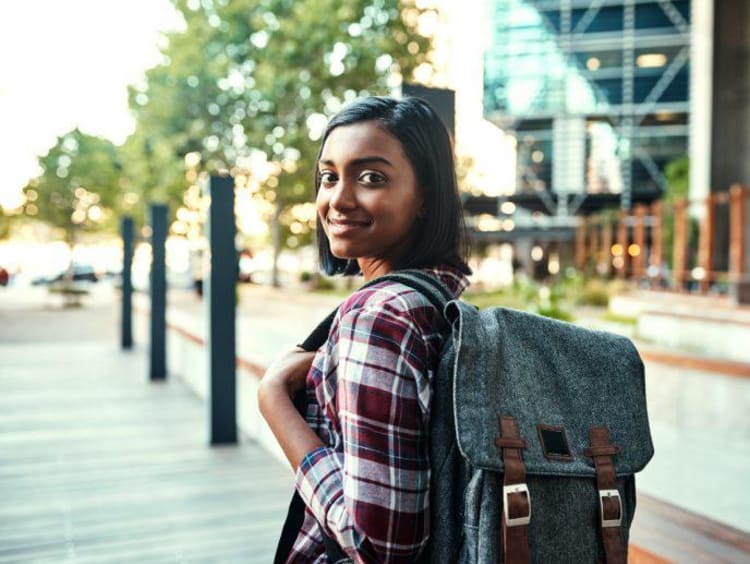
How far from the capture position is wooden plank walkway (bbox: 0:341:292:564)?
322cm

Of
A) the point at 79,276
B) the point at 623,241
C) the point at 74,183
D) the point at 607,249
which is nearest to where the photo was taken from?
the point at 623,241

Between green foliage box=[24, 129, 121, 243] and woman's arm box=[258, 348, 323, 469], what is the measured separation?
28.3 m

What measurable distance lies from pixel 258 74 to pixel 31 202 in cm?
1217

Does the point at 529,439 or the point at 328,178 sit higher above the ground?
the point at 328,178

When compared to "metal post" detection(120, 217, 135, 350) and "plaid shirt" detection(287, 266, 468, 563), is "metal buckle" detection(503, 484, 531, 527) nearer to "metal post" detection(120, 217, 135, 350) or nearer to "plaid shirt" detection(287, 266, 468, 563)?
"plaid shirt" detection(287, 266, 468, 563)

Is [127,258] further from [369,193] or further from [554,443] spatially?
[554,443]

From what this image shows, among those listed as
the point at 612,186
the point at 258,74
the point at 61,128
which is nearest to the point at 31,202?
the point at 61,128

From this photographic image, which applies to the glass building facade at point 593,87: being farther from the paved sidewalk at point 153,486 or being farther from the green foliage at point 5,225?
the paved sidewalk at point 153,486

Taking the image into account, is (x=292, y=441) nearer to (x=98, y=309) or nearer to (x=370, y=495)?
(x=370, y=495)

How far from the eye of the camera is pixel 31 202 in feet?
92.2

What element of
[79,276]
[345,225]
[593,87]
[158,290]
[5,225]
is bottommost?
[79,276]

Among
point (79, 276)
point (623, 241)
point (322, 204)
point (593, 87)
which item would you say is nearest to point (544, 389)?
point (322, 204)

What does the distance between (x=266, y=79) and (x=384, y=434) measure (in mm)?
20712

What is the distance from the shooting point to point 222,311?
4.91m
